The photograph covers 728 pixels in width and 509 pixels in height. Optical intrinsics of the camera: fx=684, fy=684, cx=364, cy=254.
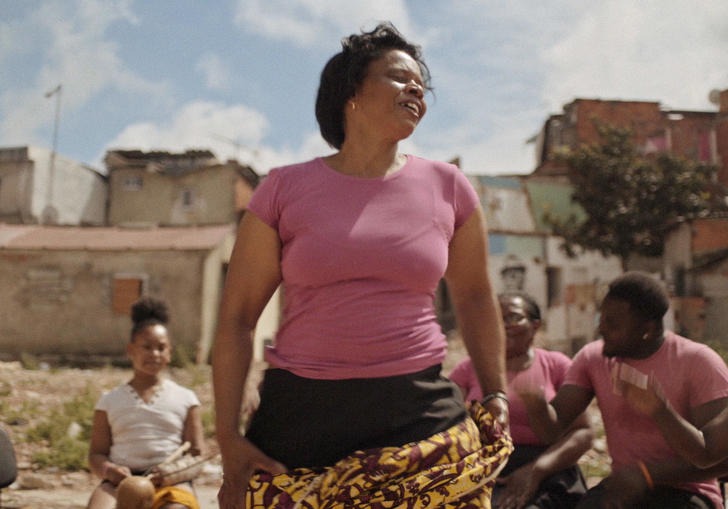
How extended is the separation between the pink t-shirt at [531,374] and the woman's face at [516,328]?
9 centimetres

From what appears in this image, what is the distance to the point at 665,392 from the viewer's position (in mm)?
2535

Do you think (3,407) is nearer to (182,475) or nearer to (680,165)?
(182,475)

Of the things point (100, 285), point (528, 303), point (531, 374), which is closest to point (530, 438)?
point (531, 374)

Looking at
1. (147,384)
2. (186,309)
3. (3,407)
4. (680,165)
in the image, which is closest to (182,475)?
(147,384)

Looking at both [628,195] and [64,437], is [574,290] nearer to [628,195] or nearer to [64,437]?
[628,195]

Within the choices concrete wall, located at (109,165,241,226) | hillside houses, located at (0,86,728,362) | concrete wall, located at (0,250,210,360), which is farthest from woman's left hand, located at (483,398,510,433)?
concrete wall, located at (109,165,241,226)

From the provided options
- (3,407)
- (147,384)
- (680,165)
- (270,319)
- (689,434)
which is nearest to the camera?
(689,434)

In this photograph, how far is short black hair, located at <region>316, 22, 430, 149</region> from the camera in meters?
1.76

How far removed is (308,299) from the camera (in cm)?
159

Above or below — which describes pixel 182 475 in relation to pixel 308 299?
below

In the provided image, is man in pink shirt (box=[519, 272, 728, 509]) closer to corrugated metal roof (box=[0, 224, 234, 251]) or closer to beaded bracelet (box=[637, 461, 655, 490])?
beaded bracelet (box=[637, 461, 655, 490])

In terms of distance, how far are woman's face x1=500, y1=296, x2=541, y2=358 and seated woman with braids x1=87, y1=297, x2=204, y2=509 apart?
1.67 metres

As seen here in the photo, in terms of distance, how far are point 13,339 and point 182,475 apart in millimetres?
15476

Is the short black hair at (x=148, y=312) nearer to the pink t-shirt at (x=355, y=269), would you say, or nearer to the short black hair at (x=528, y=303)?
the short black hair at (x=528, y=303)
